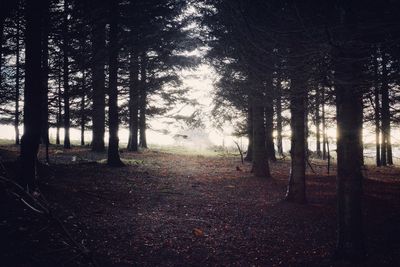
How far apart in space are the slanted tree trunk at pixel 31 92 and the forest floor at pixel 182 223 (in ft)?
3.30

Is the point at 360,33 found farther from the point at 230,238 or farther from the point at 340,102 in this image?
the point at 230,238

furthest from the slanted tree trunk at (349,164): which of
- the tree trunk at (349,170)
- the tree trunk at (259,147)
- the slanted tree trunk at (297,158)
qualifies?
the tree trunk at (259,147)

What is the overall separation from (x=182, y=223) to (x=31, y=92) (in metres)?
5.00

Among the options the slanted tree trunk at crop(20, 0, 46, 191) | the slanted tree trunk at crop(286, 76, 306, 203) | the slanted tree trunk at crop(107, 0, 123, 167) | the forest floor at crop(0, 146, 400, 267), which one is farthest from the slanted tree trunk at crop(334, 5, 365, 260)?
the slanted tree trunk at crop(107, 0, 123, 167)

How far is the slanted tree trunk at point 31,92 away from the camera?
7492 millimetres

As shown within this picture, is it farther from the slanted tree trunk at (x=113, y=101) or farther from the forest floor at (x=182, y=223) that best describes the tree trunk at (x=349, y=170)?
the slanted tree trunk at (x=113, y=101)

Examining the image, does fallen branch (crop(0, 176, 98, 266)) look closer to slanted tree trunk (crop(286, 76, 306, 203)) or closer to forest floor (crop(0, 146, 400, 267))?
forest floor (crop(0, 146, 400, 267))

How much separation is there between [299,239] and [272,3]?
5160 mm

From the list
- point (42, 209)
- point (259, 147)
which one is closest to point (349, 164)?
point (42, 209)

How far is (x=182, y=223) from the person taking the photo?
24.8 ft

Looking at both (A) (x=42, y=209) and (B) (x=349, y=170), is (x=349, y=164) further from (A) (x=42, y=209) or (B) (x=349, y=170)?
(A) (x=42, y=209)

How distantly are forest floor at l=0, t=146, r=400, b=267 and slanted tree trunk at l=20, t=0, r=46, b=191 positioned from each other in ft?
3.30

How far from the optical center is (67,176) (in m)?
10.9

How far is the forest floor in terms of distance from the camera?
547 cm
